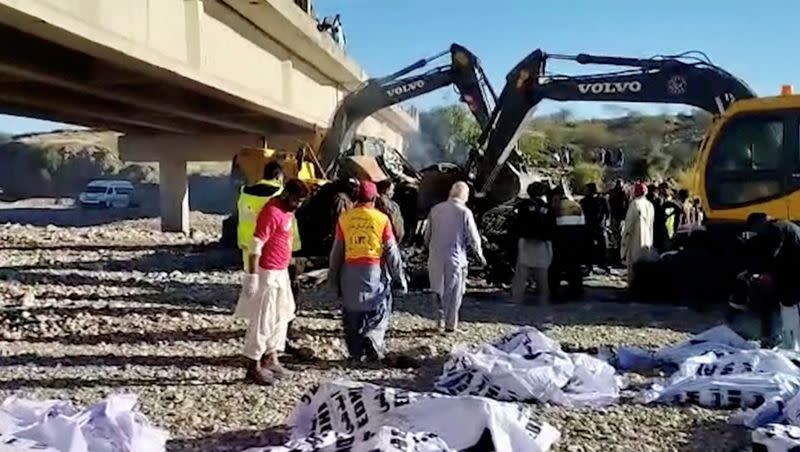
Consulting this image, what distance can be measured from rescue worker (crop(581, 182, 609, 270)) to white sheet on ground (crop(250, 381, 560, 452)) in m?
10.1

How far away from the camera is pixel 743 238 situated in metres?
12.4

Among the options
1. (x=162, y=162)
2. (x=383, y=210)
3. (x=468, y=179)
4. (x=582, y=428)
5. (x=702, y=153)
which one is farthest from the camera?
(x=162, y=162)

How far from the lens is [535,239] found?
1384cm

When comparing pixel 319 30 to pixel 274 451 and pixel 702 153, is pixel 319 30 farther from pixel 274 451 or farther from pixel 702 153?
pixel 274 451

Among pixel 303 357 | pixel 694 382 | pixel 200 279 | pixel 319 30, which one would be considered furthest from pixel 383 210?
pixel 319 30

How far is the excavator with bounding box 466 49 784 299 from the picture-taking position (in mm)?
12672

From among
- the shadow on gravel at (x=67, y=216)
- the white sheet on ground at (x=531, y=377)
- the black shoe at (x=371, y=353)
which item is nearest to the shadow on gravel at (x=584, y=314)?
the black shoe at (x=371, y=353)

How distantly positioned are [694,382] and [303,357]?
368 cm

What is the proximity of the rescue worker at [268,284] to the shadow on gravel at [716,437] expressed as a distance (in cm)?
345

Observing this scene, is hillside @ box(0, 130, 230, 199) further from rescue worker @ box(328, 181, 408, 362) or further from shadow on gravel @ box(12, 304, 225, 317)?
rescue worker @ box(328, 181, 408, 362)

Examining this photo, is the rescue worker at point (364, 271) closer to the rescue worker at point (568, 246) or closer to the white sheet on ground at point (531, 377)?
the white sheet on ground at point (531, 377)

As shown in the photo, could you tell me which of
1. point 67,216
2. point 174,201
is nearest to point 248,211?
point 174,201

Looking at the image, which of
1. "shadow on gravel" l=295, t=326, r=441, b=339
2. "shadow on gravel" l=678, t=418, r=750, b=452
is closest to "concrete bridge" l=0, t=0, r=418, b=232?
"shadow on gravel" l=295, t=326, r=441, b=339

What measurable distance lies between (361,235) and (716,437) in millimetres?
3760
